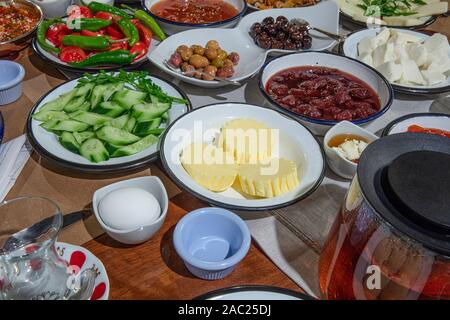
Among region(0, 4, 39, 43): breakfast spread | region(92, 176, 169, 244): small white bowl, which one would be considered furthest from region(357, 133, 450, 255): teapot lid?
region(0, 4, 39, 43): breakfast spread

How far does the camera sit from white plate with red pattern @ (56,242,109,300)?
36.3 inches

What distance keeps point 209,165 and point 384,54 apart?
95cm

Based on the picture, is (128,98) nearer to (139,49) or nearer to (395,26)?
(139,49)

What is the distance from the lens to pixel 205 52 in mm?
1710

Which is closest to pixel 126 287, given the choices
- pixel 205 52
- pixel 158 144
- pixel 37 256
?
pixel 37 256

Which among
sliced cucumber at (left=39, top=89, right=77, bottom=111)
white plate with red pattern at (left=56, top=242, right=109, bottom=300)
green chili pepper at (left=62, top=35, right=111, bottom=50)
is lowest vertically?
white plate with red pattern at (left=56, top=242, right=109, bottom=300)

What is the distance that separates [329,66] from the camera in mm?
1704

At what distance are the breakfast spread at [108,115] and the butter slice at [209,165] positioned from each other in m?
0.16

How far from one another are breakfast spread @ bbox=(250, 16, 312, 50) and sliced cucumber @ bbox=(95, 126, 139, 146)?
77 cm

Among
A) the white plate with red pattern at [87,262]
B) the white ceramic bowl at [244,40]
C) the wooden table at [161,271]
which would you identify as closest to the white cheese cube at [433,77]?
the white ceramic bowl at [244,40]

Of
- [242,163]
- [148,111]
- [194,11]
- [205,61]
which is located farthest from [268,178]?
[194,11]

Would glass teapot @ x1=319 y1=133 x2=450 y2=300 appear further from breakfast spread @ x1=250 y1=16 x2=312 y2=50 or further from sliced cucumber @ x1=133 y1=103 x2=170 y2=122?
breakfast spread @ x1=250 y1=16 x2=312 y2=50

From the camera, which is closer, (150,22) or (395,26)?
(150,22)
